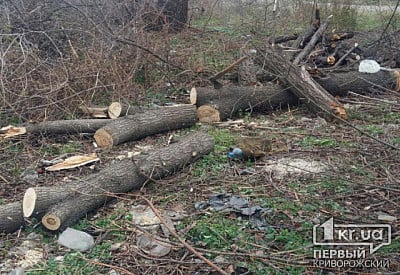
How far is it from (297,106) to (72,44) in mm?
3340

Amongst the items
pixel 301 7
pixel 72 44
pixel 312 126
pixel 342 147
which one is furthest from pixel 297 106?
pixel 301 7

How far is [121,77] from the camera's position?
694 centimetres

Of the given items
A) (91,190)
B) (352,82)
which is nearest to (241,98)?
(352,82)

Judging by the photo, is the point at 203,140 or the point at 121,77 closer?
the point at 203,140

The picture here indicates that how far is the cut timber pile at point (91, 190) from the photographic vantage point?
371cm

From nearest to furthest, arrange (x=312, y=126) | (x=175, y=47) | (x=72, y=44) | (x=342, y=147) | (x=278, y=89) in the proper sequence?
(x=342, y=147) < (x=312, y=126) < (x=278, y=89) < (x=72, y=44) < (x=175, y=47)

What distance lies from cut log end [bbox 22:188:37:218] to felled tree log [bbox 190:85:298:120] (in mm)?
3055

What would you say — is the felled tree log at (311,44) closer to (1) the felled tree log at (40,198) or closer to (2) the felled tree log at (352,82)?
(2) the felled tree log at (352,82)

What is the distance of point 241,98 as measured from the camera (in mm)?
6648

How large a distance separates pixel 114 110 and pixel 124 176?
2.01 metres

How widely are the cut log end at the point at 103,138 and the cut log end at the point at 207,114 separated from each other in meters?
1.40

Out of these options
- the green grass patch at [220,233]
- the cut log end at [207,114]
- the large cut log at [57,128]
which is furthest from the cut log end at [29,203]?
the cut log end at [207,114]

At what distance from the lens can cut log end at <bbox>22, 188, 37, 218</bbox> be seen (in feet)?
12.1

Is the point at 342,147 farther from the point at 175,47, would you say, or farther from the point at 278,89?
the point at 175,47
